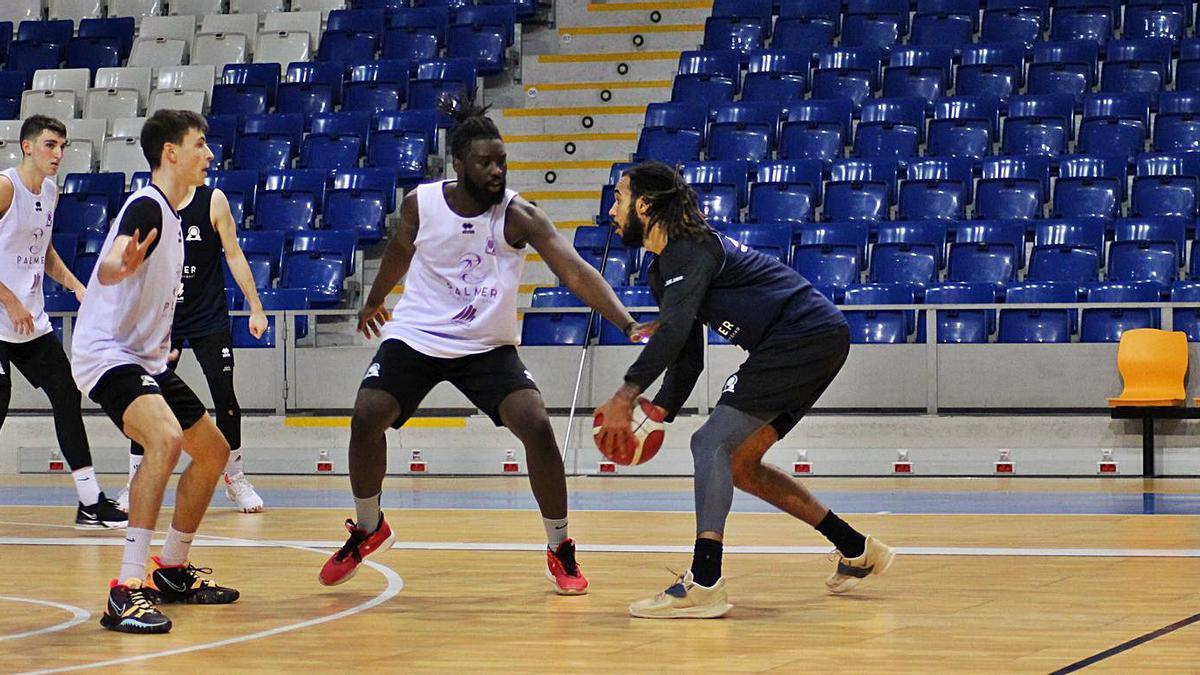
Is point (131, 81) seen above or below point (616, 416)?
above

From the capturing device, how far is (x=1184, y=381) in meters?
11.5

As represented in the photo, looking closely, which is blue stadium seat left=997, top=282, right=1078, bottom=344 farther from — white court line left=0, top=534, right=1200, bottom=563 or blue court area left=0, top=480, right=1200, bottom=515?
white court line left=0, top=534, right=1200, bottom=563

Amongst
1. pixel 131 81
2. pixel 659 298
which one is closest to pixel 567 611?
pixel 659 298

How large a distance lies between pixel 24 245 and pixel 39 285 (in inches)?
10.3

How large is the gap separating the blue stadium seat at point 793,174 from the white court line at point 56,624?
9.41 m

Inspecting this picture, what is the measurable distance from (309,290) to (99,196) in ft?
10.9

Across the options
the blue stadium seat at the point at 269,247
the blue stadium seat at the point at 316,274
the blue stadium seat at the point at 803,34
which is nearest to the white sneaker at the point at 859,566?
the blue stadium seat at the point at 316,274

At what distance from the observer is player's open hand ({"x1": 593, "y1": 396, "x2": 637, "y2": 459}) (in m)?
5.54

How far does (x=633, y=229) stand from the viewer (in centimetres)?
590

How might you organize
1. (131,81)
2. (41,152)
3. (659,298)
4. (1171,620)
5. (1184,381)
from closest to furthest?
(1171,620)
(659,298)
(41,152)
(1184,381)
(131,81)

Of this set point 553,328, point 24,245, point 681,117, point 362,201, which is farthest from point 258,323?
point 681,117

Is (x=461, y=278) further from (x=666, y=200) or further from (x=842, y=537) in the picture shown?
(x=842, y=537)

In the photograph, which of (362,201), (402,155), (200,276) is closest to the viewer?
(200,276)

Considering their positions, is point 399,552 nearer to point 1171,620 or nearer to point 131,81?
point 1171,620
